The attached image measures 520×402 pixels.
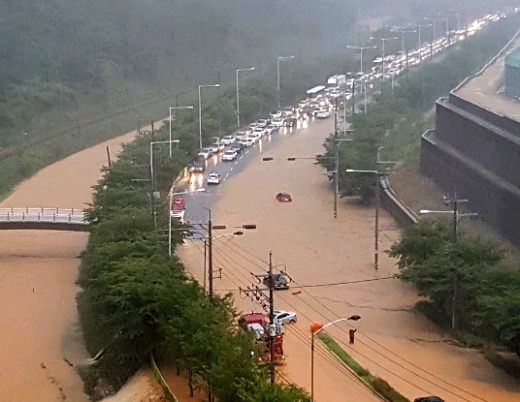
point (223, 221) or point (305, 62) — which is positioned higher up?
point (305, 62)

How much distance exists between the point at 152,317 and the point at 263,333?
6.50ft

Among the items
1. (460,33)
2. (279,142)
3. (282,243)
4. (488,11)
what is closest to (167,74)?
(460,33)

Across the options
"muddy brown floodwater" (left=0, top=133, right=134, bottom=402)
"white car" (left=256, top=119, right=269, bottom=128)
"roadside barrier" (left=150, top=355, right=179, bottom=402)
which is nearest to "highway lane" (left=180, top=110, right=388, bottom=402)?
"roadside barrier" (left=150, top=355, right=179, bottom=402)

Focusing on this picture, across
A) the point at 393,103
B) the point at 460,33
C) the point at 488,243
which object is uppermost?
the point at 460,33

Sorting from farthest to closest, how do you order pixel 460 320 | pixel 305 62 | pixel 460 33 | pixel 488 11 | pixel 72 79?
pixel 488 11 → pixel 460 33 → pixel 305 62 → pixel 72 79 → pixel 460 320

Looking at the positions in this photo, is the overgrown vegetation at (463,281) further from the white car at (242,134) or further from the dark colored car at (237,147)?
the white car at (242,134)

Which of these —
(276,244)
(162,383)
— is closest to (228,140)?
(276,244)

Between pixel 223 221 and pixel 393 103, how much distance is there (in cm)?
2258

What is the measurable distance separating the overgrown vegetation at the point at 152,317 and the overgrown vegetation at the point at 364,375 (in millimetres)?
2045

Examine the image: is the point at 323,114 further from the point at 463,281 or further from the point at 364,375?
the point at 364,375

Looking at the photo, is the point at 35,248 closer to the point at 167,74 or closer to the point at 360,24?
the point at 167,74

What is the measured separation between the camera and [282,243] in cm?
2714

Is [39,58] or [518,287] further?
[39,58]

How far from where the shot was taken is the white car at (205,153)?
4002 cm
